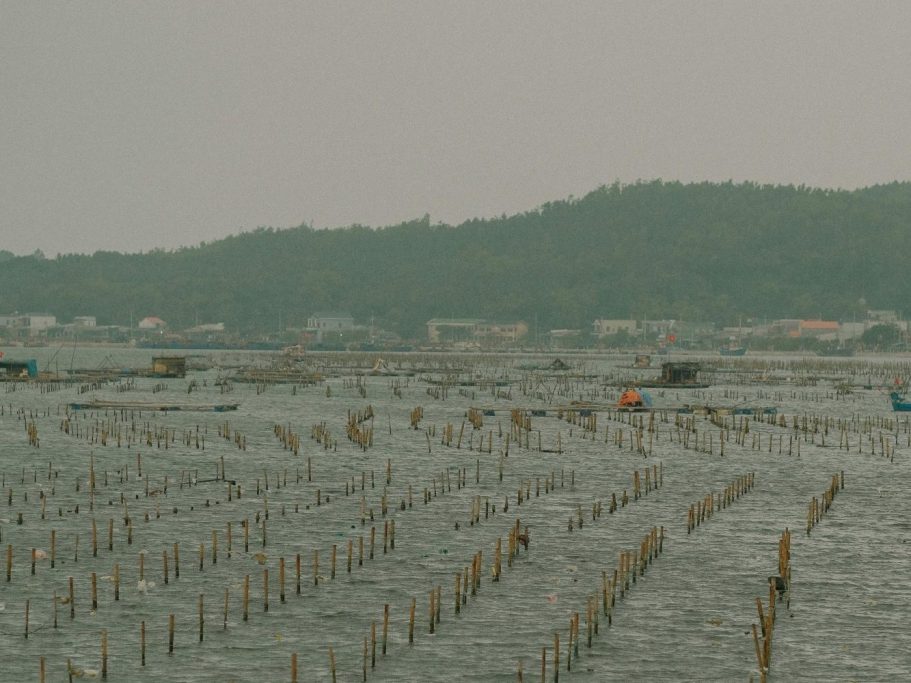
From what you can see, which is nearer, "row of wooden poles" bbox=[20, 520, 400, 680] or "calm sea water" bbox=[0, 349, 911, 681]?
"row of wooden poles" bbox=[20, 520, 400, 680]

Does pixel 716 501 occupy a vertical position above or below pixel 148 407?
below

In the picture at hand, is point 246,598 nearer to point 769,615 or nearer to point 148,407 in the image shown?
point 769,615

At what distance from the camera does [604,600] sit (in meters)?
31.5

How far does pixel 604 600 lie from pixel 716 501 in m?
19.9

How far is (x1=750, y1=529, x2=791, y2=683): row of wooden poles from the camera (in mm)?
27475

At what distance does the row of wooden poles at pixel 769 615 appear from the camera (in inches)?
1082

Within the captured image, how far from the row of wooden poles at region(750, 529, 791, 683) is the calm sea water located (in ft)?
0.88

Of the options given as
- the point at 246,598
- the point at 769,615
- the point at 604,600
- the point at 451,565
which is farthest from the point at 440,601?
the point at 769,615

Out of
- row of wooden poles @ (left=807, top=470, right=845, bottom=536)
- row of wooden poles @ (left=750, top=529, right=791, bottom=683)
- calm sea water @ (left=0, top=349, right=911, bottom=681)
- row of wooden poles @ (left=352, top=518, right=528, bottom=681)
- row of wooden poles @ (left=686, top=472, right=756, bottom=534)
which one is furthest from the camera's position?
row of wooden poles @ (left=807, top=470, right=845, bottom=536)

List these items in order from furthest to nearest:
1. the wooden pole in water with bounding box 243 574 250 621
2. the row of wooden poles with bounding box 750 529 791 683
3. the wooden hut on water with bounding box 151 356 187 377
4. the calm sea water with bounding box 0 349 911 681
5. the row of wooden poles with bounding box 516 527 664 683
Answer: the wooden hut on water with bounding box 151 356 187 377 < the wooden pole in water with bounding box 243 574 250 621 < the calm sea water with bounding box 0 349 911 681 < the row of wooden poles with bounding box 750 529 791 683 < the row of wooden poles with bounding box 516 527 664 683

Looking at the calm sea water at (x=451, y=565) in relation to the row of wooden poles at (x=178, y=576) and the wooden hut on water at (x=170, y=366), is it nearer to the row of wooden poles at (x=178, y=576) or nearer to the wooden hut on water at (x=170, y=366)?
the row of wooden poles at (x=178, y=576)

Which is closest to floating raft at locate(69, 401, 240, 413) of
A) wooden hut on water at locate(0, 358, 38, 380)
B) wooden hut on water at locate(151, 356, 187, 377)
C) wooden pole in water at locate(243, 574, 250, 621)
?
wooden hut on water at locate(0, 358, 38, 380)

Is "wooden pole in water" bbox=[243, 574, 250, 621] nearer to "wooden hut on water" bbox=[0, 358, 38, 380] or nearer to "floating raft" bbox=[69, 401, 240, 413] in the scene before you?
"floating raft" bbox=[69, 401, 240, 413]

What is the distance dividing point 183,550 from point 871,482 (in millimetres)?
32348
